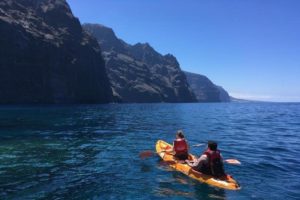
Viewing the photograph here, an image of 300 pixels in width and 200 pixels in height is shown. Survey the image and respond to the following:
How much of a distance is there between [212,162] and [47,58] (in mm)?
132121

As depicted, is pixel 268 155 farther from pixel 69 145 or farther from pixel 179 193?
pixel 69 145

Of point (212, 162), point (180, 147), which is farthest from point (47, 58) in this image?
point (212, 162)

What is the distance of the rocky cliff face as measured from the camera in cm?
12139

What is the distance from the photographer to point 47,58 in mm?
138125

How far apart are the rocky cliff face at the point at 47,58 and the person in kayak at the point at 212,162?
356 feet

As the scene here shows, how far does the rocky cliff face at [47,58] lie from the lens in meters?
121

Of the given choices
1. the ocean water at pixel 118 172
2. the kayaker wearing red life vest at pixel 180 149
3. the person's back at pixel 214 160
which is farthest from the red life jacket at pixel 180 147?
the person's back at pixel 214 160

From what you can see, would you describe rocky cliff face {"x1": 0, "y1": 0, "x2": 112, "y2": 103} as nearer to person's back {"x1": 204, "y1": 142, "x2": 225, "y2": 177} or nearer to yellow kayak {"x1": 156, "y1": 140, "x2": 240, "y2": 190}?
yellow kayak {"x1": 156, "y1": 140, "x2": 240, "y2": 190}

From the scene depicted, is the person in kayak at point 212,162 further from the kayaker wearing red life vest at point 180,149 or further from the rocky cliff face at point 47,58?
the rocky cliff face at point 47,58

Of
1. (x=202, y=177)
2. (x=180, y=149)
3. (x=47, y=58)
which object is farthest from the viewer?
(x=47, y=58)

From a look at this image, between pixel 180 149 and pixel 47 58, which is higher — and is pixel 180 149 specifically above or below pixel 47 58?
below

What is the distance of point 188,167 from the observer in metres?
18.3

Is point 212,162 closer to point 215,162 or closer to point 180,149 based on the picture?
point 215,162

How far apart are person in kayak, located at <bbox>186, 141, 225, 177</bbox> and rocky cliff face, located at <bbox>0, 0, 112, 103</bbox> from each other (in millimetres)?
108608
